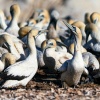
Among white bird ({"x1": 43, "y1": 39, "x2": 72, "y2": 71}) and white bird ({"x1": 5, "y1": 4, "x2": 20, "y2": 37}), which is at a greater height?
white bird ({"x1": 5, "y1": 4, "x2": 20, "y2": 37})

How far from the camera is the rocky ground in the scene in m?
11.7

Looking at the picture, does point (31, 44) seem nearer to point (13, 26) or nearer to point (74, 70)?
point (74, 70)

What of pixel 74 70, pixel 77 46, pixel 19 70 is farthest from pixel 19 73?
pixel 77 46

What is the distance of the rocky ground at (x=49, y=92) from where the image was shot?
461 inches

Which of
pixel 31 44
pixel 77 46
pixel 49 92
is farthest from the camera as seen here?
pixel 31 44

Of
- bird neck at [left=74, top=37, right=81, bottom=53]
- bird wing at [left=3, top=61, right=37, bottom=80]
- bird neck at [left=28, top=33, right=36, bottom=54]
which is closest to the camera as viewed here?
bird wing at [left=3, top=61, right=37, bottom=80]

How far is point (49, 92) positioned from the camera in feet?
39.9

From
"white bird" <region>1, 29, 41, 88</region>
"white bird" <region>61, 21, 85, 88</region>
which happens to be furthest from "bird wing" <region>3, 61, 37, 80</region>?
"white bird" <region>61, 21, 85, 88</region>

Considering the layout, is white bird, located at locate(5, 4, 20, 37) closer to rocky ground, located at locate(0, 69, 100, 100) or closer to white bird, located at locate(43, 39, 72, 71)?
white bird, located at locate(43, 39, 72, 71)

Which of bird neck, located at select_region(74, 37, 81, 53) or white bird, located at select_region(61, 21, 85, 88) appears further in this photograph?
bird neck, located at select_region(74, 37, 81, 53)

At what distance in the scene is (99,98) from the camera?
11594 millimetres

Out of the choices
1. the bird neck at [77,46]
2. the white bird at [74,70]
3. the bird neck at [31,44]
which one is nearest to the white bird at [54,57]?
the bird neck at [31,44]

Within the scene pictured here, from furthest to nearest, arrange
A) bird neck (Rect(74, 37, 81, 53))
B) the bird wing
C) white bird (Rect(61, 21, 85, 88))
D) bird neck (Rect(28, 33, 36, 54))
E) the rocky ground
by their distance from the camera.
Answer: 1. bird neck (Rect(28, 33, 36, 54))
2. bird neck (Rect(74, 37, 81, 53))
3. white bird (Rect(61, 21, 85, 88))
4. the bird wing
5. the rocky ground

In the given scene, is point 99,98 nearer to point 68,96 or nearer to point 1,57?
point 68,96
